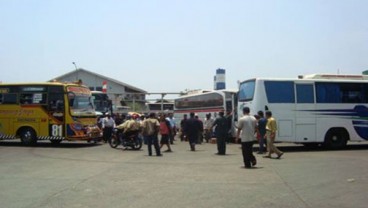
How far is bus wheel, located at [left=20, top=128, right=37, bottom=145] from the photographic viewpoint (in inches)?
991

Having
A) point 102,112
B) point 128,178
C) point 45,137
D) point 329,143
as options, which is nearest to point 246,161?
point 128,178

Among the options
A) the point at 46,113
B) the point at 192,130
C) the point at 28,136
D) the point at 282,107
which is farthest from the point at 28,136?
the point at 282,107

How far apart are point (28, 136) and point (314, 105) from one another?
14204mm

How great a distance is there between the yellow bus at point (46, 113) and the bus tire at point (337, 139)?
461 inches

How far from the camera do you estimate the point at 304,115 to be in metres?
22.2

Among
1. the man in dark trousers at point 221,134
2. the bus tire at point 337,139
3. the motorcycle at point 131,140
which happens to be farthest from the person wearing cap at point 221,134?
the bus tire at point 337,139

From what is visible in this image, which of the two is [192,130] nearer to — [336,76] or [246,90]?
[246,90]

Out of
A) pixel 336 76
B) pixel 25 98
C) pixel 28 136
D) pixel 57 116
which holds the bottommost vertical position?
pixel 28 136

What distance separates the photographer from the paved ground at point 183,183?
9469 mm

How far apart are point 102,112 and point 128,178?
2380cm

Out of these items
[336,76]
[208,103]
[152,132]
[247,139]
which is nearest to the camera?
[247,139]

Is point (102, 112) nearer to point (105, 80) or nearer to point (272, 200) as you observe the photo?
point (272, 200)

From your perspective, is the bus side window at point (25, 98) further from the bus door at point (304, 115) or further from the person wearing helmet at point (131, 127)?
the bus door at point (304, 115)

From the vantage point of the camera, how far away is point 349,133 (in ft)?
74.6
